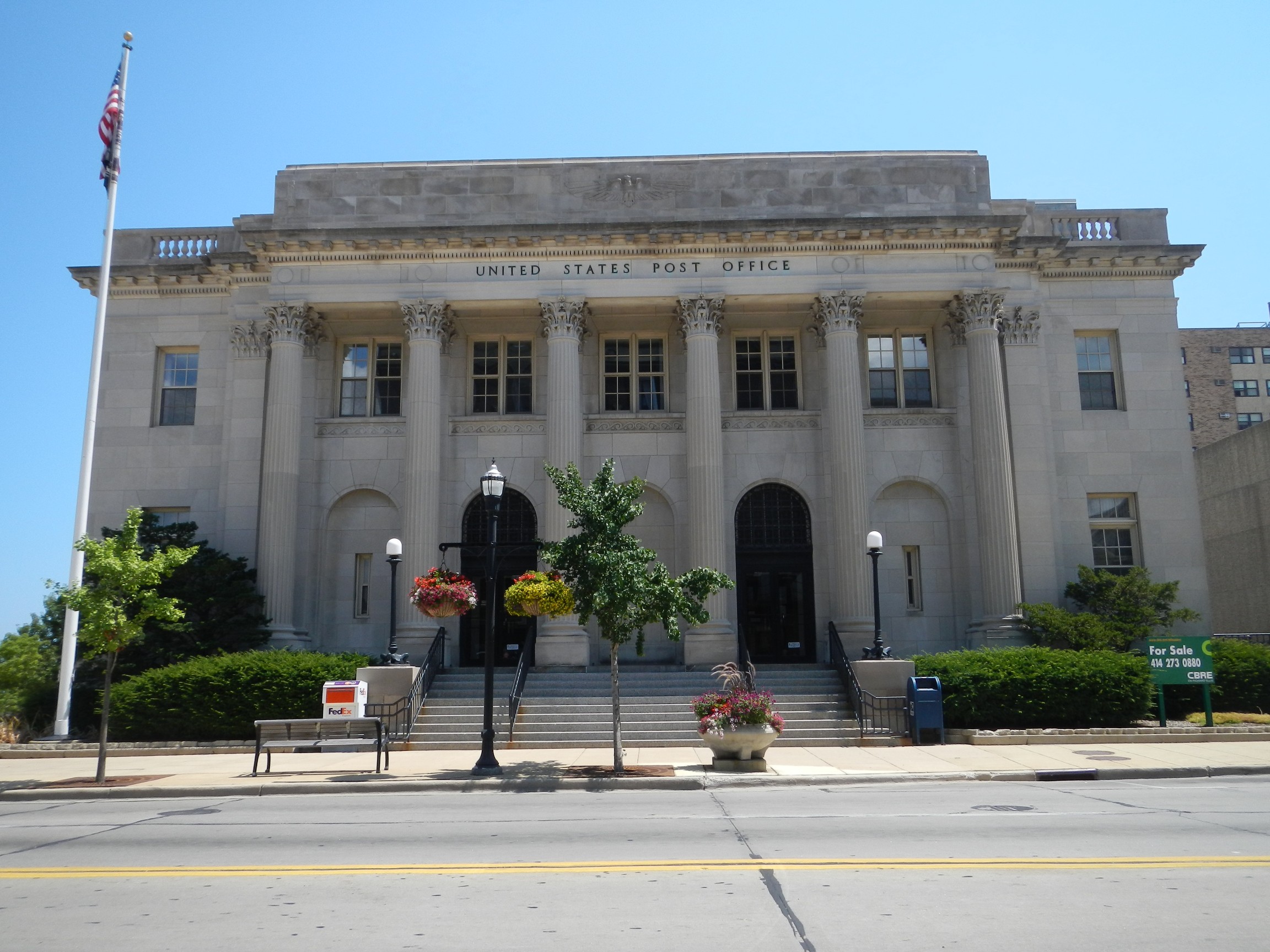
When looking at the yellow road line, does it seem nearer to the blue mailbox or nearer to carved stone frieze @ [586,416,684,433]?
the blue mailbox

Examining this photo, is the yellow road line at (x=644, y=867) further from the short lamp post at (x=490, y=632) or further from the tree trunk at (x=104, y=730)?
the tree trunk at (x=104, y=730)

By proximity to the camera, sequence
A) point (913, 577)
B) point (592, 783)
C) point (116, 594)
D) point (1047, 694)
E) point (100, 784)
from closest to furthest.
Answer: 1. point (592, 783)
2. point (100, 784)
3. point (116, 594)
4. point (1047, 694)
5. point (913, 577)

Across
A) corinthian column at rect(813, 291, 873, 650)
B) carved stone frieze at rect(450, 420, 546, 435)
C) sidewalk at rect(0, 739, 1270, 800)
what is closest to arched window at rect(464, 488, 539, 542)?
carved stone frieze at rect(450, 420, 546, 435)

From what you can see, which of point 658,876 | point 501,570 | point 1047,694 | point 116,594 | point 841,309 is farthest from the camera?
point 501,570

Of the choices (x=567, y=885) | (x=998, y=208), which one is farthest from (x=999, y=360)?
(x=567, y=885)

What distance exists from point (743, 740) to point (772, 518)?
44.0 ft

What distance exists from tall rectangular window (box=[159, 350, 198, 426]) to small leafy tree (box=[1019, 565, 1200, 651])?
24428 mm

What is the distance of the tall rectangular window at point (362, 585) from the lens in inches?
1187

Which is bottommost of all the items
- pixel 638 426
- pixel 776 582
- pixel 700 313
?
pixel 776 582

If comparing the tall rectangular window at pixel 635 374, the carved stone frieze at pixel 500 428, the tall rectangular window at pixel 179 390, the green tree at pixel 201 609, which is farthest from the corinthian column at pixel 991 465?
the tall rectangular window at pixel 179 390

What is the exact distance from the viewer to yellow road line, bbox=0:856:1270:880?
8797 millimetres

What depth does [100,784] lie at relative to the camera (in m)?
16.7

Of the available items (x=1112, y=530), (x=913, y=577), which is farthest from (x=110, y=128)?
(x=1112, y=530)

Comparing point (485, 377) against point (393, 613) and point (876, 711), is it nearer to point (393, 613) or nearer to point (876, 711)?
point (393, 613)
